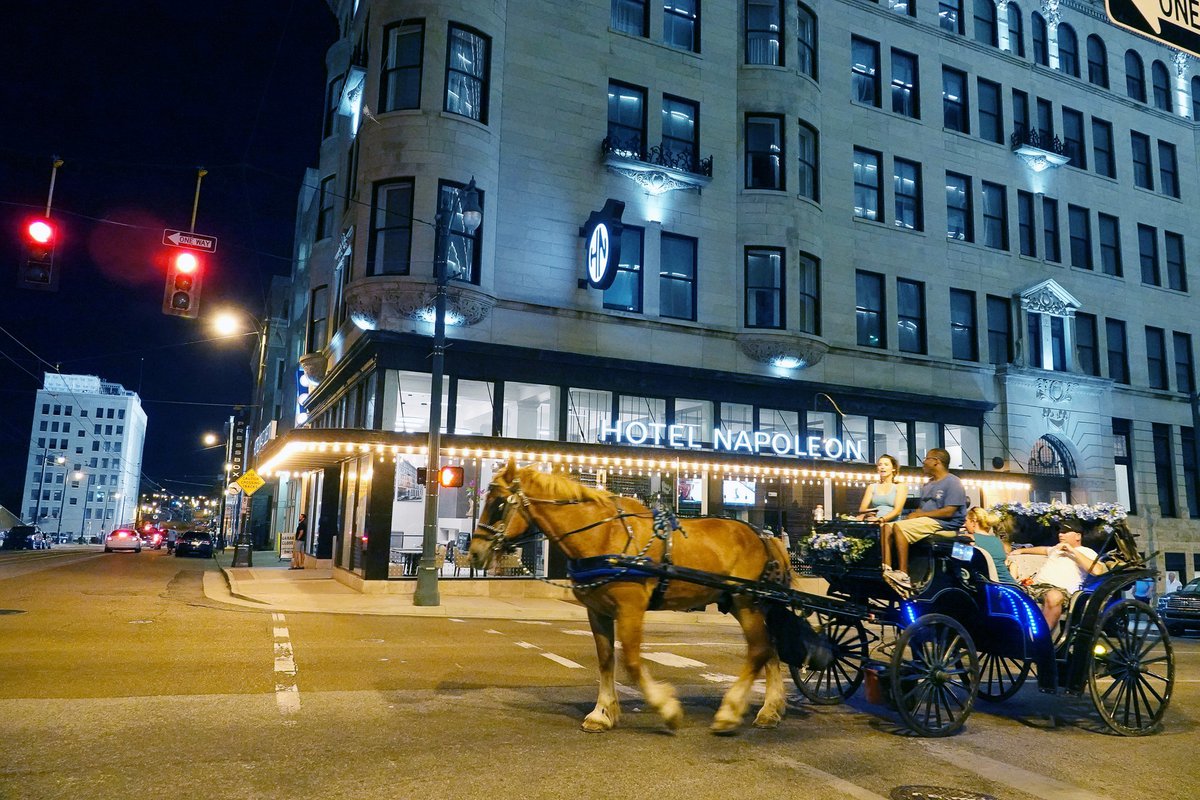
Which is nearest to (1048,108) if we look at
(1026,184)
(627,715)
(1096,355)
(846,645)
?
(1026,184)

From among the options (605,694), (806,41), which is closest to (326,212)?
(806,41)

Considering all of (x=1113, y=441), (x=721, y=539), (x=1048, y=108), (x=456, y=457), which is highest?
(x=1048, y=108)

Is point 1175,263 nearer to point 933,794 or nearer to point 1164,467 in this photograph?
point 1164,467

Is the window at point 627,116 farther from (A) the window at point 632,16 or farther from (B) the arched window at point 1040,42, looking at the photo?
(B) the arched window at point 1040,42

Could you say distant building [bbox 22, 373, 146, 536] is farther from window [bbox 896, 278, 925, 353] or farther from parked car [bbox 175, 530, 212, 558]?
window [bbox 896, 278, 925, 353]

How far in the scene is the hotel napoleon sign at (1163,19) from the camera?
832 cm

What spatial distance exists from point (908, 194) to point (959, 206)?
215cm

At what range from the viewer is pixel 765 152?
25.9m

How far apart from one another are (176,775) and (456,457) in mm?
16239

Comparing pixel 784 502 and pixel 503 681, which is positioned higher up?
pixel 784 502

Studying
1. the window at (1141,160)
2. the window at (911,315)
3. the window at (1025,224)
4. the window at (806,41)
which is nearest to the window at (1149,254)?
the window at (1141,160)

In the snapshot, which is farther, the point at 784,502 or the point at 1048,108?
the point at 1048,108

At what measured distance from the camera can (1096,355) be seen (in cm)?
3044

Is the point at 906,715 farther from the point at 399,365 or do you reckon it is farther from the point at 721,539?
the point at 399,365
